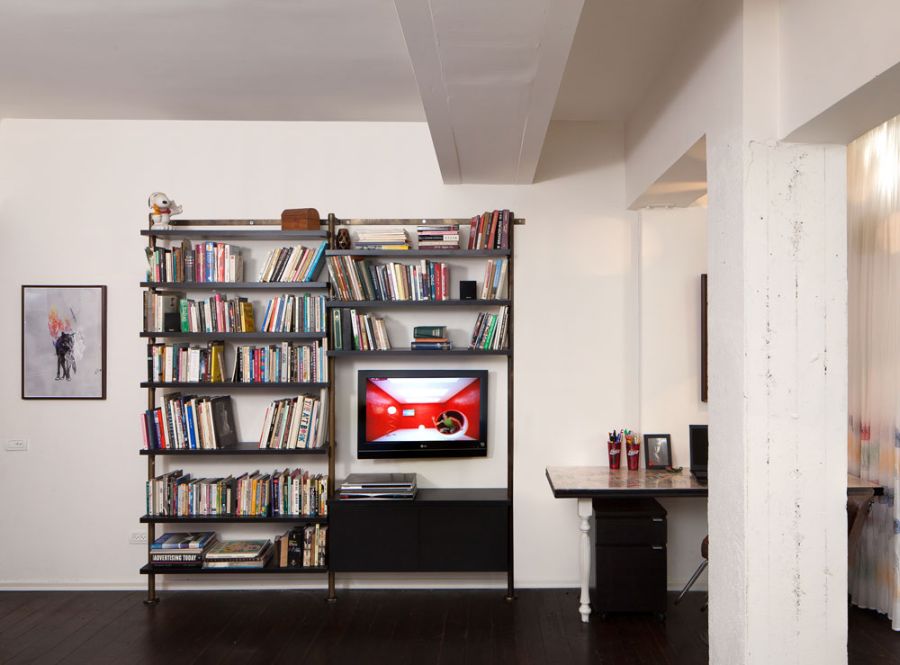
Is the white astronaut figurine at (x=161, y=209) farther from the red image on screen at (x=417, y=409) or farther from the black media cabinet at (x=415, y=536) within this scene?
the black media cabinet at (x=415, y=536)

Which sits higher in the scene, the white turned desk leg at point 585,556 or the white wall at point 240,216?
the white wall at point 240,216

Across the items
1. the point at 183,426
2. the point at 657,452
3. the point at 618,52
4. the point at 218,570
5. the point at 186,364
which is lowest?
the point at 218,570

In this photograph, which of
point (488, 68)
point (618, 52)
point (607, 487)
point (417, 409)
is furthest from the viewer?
point (417, 409)

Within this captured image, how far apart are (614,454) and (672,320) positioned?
919mm

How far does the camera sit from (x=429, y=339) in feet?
12.8

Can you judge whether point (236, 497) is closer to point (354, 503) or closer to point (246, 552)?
point (246, 552)

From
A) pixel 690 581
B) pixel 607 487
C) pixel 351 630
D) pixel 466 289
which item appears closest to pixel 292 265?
pixel 466 289

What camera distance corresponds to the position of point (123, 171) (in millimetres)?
4121

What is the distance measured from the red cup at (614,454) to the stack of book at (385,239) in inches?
69.7

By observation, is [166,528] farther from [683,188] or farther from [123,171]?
[683,188]

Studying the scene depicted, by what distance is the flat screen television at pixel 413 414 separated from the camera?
13.2 feet

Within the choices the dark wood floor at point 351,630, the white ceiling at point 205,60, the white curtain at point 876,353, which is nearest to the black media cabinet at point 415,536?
the dark wood floor at point 351,630

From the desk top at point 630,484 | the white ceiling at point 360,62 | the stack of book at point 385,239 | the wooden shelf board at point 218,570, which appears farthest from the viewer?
the stack of book at point 385,239

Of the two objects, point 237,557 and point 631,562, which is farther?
point 237,557
